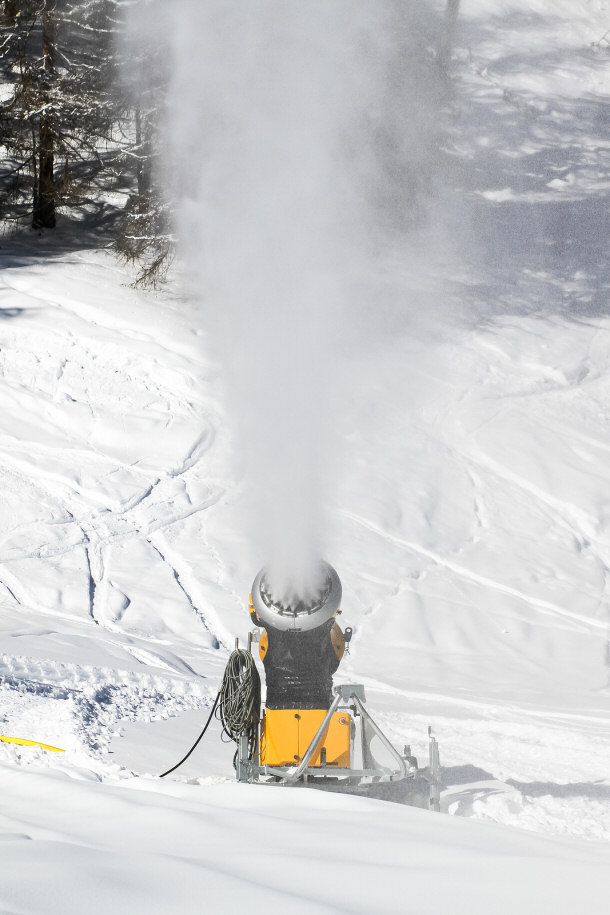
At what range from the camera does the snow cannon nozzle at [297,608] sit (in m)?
4.82

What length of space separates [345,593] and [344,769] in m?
4.81

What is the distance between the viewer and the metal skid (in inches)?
178

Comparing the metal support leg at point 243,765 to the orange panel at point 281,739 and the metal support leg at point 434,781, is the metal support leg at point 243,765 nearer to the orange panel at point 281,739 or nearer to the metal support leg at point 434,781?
the orange panel at point 281,739

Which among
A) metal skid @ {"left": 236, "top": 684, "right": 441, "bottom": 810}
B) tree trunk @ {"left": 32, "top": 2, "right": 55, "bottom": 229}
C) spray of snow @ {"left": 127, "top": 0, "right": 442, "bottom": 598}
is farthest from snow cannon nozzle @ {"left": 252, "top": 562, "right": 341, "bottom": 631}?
tree trunk @ {"left": 32, "top": 2, "right": 55, "bottom": 229}

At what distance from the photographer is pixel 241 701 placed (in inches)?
194

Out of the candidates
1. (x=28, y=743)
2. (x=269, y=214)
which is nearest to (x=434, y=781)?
(x=28, y=743)

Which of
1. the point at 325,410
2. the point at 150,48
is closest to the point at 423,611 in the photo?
the point at 325,410

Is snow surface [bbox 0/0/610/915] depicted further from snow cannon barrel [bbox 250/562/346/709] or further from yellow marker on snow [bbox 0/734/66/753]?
snow cannon barrel [bbox 250/562/346/709]

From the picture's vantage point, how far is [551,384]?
44.4 ft

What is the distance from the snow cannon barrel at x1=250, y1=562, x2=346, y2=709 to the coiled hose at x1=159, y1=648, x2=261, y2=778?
9 centimetres

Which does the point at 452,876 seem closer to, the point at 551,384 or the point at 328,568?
the point at 328,568

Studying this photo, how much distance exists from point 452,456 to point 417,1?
1789 cm

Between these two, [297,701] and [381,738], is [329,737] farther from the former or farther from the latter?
[381,738]

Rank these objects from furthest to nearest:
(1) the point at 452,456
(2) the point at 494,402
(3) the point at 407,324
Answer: (3) the point at 407,324 → (2) the point at 494,402 → (1) the point at 452,456
